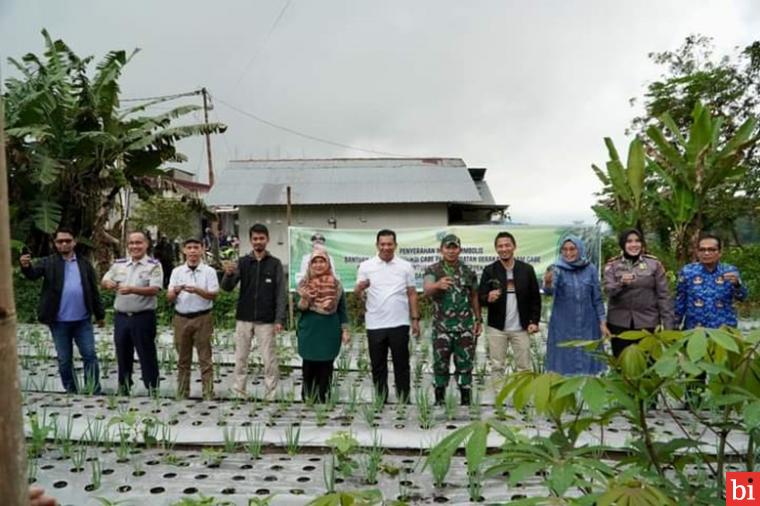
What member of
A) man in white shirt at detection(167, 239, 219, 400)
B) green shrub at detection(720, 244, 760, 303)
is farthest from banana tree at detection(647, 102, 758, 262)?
man in white shirt at detection(167, 239, 219, 400)

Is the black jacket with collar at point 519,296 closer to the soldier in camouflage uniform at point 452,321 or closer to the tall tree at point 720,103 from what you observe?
the soldier in camouflage uniform at point 452,321

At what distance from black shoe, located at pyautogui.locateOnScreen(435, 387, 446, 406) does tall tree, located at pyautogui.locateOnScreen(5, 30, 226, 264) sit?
20.3 feet

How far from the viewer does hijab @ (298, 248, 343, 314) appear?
14.0ft

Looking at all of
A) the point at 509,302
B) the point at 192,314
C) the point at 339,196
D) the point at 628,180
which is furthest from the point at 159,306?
the point at 339,196

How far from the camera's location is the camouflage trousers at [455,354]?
418 centimetres

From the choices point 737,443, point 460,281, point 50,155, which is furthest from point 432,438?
point 50,155

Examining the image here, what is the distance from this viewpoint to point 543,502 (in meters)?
0.95

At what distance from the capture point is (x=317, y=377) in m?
4.35

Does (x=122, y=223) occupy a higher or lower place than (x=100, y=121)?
lower

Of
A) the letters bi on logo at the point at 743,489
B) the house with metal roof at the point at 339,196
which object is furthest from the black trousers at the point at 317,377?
the house with metal roof at the point at 339,196

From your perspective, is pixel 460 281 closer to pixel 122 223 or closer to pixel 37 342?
pixel 37 342

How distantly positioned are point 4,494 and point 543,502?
0.78m

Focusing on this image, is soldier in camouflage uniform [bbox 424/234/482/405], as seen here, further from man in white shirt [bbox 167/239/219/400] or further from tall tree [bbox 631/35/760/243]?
tall tree [bbox 631/35/760/243]

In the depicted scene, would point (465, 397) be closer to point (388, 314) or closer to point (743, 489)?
point (388, 314)
